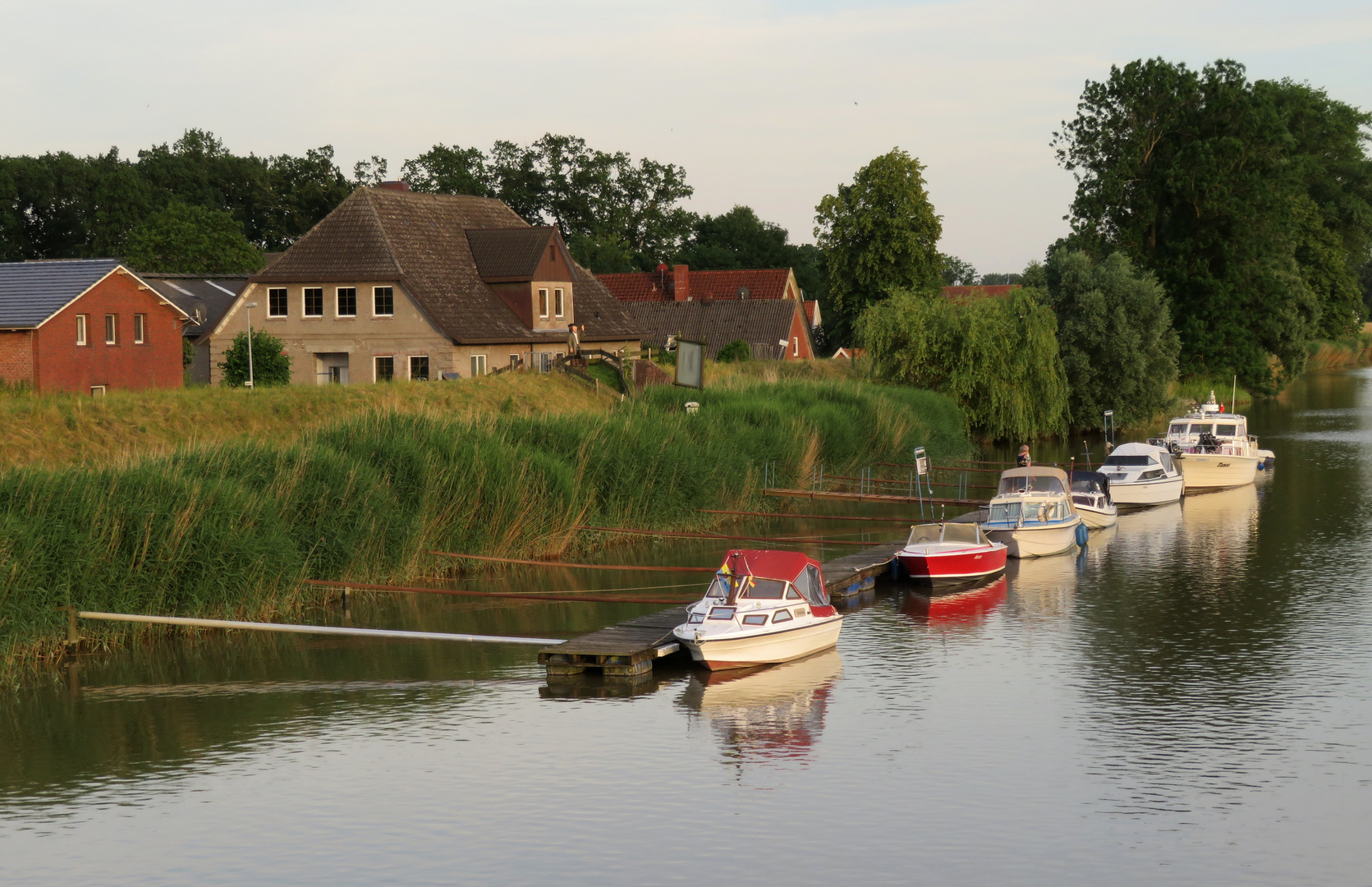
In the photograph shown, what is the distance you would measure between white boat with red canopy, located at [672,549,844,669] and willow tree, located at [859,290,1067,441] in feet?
125

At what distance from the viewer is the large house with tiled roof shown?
6431 centimetres

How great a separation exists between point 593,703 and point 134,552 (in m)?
8.63

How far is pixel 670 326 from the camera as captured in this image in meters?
97.6

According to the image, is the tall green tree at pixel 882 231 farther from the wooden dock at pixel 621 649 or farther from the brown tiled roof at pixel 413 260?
the wooden dock at pixel 621 649

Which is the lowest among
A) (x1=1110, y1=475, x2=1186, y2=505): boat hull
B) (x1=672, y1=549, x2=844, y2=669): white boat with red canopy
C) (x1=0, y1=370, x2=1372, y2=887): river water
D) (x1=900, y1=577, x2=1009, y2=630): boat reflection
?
(x1=0, y1=370, x2=1372, y2=887): river water

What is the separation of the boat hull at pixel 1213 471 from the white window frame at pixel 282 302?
39.7m

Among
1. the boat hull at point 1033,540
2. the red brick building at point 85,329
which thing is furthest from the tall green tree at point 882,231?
the boat hull at point 1033,540

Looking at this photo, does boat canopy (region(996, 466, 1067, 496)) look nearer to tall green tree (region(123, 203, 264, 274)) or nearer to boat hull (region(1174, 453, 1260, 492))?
boat hull (region(1174, 453, 1260, 492))

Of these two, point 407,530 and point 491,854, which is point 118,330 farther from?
point 491,854

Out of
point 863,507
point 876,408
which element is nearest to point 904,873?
point 863,507

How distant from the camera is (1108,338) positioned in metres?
72.8

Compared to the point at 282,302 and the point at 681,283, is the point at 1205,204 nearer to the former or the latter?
the point at 681,283

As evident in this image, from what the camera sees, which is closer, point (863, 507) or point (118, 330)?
point (863, 507)

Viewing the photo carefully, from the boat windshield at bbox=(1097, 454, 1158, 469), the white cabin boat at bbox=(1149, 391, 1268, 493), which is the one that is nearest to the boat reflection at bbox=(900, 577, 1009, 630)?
the boat windshield at bbox=(1097, 454, 1158, 469)
